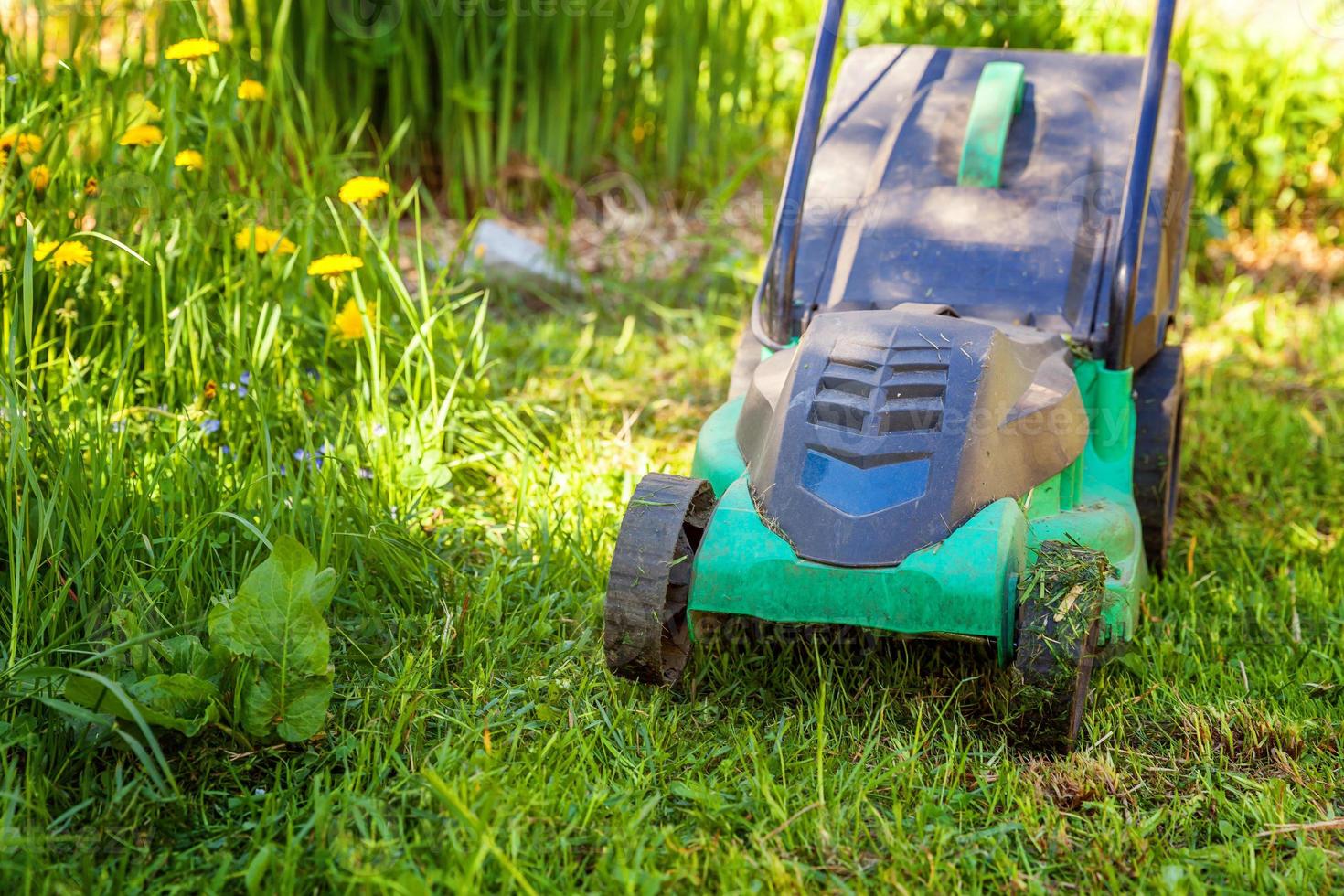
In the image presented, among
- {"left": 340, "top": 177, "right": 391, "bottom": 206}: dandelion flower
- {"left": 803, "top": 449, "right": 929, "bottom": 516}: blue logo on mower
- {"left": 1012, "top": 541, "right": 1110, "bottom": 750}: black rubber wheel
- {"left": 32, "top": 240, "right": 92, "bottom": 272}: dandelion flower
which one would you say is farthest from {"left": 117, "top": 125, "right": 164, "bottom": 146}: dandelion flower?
{"left": 1012, "top": 541, "right": 1110, "bottom": 750}: black rubber wheel

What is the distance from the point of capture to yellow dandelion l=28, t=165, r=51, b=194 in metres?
2.24

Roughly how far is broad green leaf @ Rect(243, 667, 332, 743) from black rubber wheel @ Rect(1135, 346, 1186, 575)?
1.43 metres

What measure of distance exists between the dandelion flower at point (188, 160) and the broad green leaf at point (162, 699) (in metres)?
1.03

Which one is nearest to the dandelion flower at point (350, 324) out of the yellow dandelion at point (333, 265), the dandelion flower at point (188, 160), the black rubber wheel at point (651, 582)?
the yellow dandelion at point (333, 265)

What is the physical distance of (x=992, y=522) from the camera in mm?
1704

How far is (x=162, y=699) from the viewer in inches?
64.0

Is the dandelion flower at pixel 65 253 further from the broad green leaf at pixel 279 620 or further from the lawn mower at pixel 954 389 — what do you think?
the lawn mower at pixel 954 389

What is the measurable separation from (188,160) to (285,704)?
43.2 inches

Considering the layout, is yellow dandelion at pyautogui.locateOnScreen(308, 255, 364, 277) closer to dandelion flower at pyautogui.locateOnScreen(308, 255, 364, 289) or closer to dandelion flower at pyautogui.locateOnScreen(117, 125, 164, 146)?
dandelion flower at pyautogui.locateOnScreen(308, 255, 364, 289)
